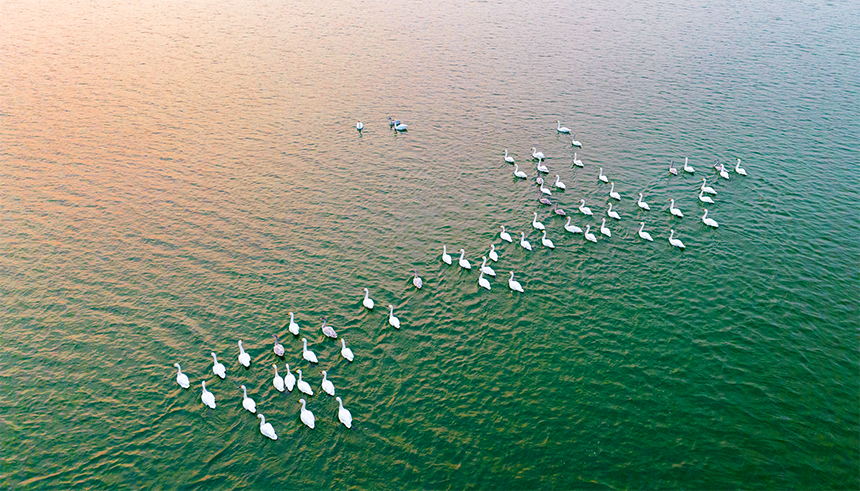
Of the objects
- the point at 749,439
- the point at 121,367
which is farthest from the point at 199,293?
the point at 749,439

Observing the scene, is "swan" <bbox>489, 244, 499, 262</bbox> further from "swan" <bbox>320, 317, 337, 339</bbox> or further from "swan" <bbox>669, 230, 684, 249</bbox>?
"swan" <bbox>669, 230, 684, 249</bbox>

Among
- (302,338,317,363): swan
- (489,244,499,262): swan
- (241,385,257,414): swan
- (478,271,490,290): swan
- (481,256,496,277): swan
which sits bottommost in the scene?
(241,385,257,414): swan

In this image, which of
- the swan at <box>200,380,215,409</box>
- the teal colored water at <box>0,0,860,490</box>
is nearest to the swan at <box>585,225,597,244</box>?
the teal colored water at <box>0,0,860,490</box>

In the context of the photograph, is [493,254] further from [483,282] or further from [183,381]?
[183,381]

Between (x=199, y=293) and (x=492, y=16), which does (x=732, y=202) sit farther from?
(x=492, y=16)

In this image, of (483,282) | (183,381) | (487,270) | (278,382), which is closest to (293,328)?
(278,382)

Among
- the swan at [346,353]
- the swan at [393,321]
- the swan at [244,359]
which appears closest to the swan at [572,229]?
A: the swan at [393,321]

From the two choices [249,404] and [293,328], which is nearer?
[249,404]

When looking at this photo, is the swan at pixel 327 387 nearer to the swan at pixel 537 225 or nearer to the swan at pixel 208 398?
the swan at pixel 208 398

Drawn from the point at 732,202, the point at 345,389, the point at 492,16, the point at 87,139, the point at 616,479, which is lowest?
the point at 87,139
